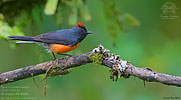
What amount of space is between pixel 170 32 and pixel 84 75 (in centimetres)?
235

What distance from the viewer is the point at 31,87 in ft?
19.4

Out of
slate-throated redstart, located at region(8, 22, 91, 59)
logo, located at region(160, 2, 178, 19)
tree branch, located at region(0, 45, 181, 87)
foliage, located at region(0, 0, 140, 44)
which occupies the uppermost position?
logo, located at region(160, 2, 178, 19)

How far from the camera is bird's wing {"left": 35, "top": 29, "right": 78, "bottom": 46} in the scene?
13.6 feet

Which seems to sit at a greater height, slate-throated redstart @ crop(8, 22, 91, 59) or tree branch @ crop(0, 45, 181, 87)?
slate-throated redstart @ crop(8, 22, 91, 59)

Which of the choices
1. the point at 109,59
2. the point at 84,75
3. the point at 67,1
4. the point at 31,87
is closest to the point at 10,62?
the point at 31,87

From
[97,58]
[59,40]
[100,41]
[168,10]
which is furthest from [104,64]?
[168,10]

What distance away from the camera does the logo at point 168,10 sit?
5.97 m

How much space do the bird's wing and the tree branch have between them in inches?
26.8

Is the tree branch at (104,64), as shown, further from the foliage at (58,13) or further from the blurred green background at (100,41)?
the foliage at (58,13)

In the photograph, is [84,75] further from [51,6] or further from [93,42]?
[51,6]

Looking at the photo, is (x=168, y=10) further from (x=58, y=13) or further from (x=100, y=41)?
(x=58, y=13)

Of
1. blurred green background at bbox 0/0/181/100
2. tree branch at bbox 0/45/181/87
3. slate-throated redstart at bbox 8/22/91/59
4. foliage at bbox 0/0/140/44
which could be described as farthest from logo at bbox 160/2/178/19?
tree branch at bbox 0/45/181/87

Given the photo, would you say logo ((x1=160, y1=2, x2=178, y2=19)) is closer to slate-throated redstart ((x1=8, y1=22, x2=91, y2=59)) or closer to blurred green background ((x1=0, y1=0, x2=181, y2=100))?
blurred green background ((x1=0, y1=0, x2=181, y2=100))

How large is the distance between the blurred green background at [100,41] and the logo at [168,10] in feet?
0.55
